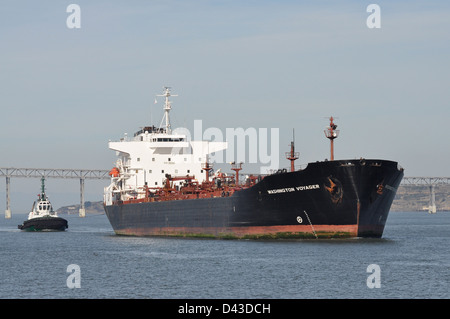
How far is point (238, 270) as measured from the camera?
121ft

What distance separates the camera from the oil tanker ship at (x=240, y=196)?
47.2 metres

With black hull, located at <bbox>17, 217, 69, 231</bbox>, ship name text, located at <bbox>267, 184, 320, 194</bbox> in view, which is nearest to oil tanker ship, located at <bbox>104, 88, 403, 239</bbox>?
ship name text, located at <bbox>267, 184, 320, 194</bbox>

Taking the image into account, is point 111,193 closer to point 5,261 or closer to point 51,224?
point 51,224

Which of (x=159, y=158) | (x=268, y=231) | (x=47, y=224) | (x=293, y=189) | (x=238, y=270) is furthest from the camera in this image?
(x=47, y=224)

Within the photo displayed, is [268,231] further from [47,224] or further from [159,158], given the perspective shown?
[47,224]

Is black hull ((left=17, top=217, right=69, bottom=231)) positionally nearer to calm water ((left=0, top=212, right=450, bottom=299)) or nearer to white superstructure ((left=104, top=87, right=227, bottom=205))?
white superstructure ((left=104, top=87, right=227, bottom=205))

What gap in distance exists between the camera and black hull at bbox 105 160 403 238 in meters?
47.0

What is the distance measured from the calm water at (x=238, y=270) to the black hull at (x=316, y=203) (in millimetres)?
1069

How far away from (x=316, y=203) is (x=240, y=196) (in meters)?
7.07

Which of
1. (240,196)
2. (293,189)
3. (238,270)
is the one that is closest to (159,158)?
(240,196)

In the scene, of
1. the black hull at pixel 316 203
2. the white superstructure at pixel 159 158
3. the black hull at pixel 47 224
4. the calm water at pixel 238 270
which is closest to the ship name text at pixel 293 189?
the black hull at pixel 316 203

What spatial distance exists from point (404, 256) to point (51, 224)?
186 feet

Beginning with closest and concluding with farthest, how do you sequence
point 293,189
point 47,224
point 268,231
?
1. point 293,189
2. point 268,231
3. point 47,224
